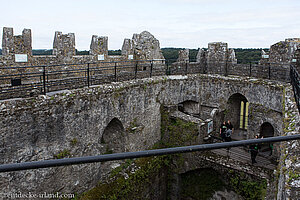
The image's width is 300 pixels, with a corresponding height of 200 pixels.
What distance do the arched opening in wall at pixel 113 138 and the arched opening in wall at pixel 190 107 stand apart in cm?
458

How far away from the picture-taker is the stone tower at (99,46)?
470 inches

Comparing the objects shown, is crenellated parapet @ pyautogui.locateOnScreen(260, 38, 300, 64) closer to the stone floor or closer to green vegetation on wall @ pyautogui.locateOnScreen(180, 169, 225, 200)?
the stone floor

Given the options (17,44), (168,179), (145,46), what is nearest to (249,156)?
(168,179)

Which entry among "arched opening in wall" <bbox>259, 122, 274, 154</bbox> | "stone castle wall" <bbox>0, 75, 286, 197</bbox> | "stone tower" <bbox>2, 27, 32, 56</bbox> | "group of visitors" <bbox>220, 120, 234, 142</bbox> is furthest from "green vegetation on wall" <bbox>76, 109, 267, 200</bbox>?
"stone tower" <bbox>2, 27, 32, 56</bbox>

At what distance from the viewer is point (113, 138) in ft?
34.3

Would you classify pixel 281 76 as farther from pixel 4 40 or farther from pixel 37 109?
pixel 4 40

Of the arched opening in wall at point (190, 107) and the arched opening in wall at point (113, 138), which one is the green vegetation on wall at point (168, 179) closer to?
the arched opening in wall at point (113, 138)

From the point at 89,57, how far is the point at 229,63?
7323 millimetres

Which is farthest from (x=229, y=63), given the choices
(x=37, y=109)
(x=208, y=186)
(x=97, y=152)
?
(x=37, y=109)

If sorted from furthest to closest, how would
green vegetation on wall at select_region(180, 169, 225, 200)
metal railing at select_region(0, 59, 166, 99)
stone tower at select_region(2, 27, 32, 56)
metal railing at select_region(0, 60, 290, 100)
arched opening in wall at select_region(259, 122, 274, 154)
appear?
arched opening in wall at select_region(259, 122, 274, 154) < green vegetation on wall at select_region(180, 169, 225, 200) < stone tower at select_region(2, 27, 32, 56) < metal railing at select_region(0, 60, 290, 100) < metal railing at select_region(0, 59, 166, 99)

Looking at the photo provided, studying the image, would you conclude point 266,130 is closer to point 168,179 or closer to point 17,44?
point 168,179

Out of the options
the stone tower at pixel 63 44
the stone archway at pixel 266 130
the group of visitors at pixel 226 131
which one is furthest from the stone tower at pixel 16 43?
the stone archway at pixel 266 130

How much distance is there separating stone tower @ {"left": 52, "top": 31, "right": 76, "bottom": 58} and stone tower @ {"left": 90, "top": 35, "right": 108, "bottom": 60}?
3.71 feet

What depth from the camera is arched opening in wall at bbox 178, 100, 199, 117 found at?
Result: 13.8 meters
